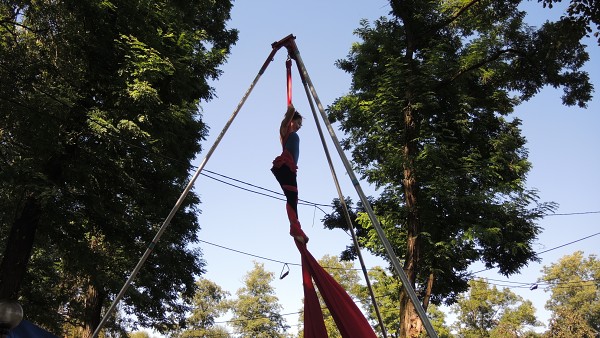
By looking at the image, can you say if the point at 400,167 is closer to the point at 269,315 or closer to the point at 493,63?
the point at 493,63

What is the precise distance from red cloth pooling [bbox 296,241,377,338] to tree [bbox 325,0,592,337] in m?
5.98

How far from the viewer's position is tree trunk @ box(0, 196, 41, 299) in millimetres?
7570

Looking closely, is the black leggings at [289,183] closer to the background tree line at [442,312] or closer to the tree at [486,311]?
the background tree line at [442,312]

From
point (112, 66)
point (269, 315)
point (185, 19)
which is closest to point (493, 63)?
point (185, 19)

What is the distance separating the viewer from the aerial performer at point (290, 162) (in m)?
4.29

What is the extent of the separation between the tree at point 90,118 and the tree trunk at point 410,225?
4637mm

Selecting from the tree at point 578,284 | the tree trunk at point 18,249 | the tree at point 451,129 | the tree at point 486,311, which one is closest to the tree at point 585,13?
the tree at point 451,129

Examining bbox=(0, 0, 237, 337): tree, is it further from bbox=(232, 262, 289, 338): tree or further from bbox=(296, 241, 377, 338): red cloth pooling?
bbox=(232, 262, 289, 338): tree

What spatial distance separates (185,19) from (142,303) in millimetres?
7687

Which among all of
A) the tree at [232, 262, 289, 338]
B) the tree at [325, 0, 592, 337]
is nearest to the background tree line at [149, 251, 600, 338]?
the tree at [232, 262, 289, 338]

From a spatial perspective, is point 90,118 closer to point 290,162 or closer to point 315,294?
point 290,162

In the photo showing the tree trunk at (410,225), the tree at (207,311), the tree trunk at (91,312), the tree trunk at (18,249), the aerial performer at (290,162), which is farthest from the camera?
the tree at (207,311)

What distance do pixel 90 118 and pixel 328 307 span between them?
6.14 metres

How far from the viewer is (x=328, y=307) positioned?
12.2 ft
